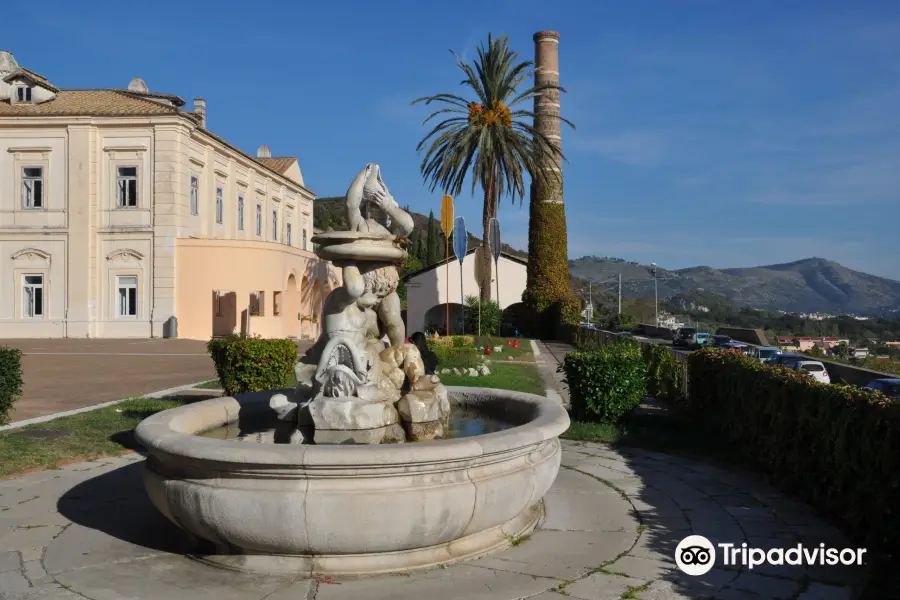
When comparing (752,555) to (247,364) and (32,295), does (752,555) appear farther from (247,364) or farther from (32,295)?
(32,295)

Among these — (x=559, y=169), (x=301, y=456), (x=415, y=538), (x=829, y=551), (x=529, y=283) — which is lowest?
(x=829, y=551)

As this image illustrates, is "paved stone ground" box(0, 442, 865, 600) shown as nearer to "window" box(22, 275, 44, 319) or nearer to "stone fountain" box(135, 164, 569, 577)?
"stone fountain" box(135, 164, 569, 577)

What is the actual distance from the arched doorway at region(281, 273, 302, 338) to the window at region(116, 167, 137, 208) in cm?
843

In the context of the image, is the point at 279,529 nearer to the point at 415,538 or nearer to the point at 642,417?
the point at 415,538

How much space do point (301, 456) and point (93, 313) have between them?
29437mm

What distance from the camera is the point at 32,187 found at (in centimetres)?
3128

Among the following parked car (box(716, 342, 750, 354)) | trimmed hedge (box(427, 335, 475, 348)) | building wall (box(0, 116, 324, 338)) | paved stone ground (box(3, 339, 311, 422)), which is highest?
building wall (box(0, 116, 324, 338))

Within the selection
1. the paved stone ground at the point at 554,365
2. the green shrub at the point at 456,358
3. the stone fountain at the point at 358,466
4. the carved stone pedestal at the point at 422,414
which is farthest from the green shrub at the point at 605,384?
the green shrub at the point at 456,358

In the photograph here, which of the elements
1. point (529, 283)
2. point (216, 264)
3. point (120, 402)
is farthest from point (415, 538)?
point (529, 283)

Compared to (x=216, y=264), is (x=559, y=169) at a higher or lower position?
higher

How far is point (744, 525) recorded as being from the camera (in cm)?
621

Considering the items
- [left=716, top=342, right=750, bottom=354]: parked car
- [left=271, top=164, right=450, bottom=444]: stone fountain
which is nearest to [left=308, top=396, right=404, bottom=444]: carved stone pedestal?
[left=271, top=164, right=450, bottom=444]: stone fountain

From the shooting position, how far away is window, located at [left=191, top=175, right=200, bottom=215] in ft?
109

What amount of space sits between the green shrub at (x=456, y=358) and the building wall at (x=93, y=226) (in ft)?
49.4
